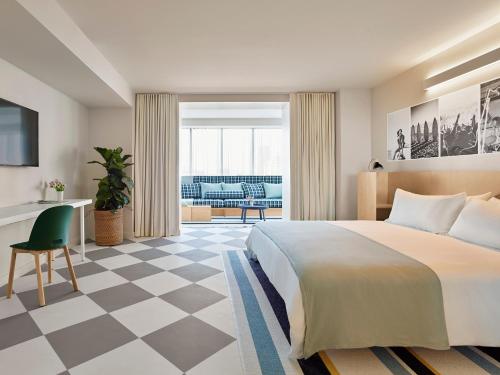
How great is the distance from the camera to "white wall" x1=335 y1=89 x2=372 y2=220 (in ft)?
15.0

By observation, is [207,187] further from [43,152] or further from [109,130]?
[43,152]

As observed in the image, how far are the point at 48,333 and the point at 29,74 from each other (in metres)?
2.78

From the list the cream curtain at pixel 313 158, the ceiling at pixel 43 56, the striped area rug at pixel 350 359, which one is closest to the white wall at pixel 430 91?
the cream curtain at pixel 313 158

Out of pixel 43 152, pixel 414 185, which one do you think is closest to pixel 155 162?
pixel 43 152

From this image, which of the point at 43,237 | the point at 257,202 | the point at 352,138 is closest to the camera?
the point at 43,237

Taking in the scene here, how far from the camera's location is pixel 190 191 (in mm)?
7746

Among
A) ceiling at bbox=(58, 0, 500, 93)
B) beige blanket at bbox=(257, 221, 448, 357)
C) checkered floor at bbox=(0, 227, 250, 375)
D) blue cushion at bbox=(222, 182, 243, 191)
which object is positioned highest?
ceiling at bbox=(58, 0, 500, 93)

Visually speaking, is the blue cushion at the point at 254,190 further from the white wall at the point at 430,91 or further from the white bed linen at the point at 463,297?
the white bed linen at the point at 463,297

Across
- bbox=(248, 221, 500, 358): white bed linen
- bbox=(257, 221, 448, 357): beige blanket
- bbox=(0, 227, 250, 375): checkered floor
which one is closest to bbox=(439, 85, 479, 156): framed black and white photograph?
bbox=(248, 221, 500, 358): white bed linen

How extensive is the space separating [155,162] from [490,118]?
4447 millimetres

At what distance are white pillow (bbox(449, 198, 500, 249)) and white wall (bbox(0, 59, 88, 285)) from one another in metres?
4.27

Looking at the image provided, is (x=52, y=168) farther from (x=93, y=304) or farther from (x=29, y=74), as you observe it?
(x=93, y=304)

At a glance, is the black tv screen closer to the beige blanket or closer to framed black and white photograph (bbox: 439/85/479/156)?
the beige blanket

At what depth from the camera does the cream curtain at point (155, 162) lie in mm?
4688
